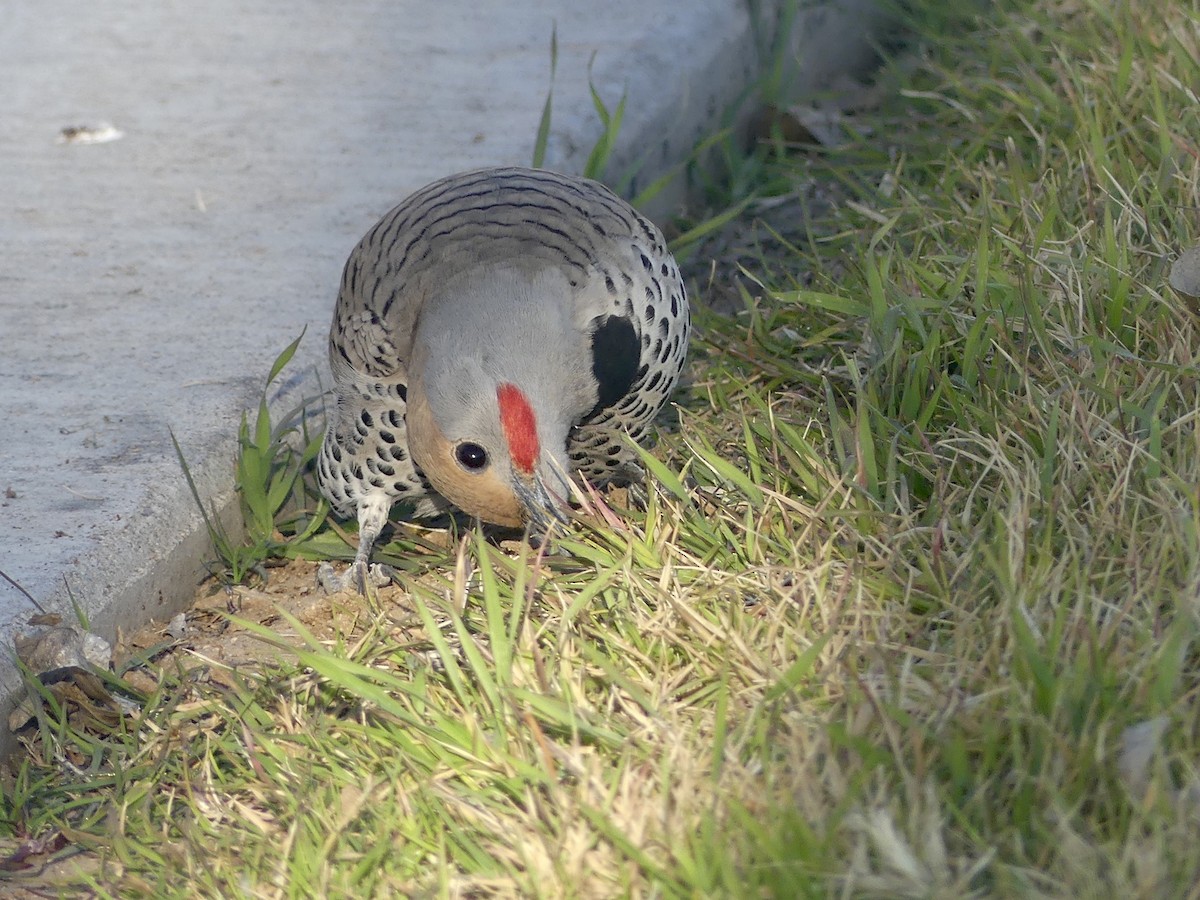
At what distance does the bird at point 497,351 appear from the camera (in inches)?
117

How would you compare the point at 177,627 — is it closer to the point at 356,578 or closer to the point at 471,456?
the point at 356,578

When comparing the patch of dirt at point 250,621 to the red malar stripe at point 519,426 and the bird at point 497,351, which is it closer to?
the bird at point 497,351

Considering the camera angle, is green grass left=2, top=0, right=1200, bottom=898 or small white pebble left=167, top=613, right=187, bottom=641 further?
small white pebble left=167, top=613, right=187, bottom=641

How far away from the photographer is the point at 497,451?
297 cm

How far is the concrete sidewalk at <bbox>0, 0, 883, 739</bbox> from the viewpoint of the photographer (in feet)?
10.8

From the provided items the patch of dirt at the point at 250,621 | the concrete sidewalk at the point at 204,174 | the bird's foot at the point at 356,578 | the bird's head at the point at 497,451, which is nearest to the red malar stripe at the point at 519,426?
the bird's head at the point at 497,451

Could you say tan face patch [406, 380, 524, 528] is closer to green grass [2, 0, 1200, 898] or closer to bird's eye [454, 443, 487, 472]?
bird's eye [454, 443, 487, 472]

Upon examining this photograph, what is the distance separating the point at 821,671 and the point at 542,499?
0.80 m

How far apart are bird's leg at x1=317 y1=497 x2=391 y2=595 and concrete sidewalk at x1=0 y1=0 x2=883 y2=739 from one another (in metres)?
0.32

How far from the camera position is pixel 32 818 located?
265 centimetres

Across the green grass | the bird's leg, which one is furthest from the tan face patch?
the bird's leg

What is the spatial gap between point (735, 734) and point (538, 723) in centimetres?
34


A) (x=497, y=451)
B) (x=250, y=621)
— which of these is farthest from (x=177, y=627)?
(x=497, y=451)

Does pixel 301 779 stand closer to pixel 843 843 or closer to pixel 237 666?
pixel 237 666
